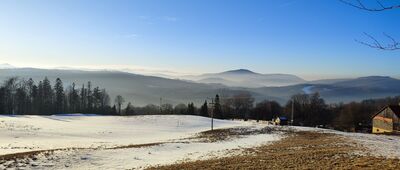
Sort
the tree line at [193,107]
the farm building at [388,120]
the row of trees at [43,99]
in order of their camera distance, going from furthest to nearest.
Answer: the row of trees at [43,99] < the tree line at [193,107] < the farm building at [388,120]

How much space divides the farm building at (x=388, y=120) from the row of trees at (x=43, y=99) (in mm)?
89062

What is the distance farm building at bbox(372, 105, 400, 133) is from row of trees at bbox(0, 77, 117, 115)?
89.1m

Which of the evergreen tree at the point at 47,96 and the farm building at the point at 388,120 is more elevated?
the evergreen tree at the point at 47,96

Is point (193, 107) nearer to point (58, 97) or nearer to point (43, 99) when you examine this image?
point (58, 97)

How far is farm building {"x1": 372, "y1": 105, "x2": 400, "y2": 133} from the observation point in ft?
204

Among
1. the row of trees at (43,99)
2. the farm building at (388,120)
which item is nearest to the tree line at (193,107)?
the row of trees at (43,99)

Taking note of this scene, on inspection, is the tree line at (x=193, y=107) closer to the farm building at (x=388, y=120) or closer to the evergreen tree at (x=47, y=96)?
the evergreen tree at (x=47, y=96)

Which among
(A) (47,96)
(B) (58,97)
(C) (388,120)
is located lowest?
(C) (388,120)

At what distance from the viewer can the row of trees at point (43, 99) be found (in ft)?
415

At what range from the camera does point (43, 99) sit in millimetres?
134750

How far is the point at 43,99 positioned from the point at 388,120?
106 metres

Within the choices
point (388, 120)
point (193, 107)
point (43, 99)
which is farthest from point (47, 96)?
point (388, 120)

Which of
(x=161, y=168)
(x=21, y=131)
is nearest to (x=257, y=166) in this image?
(x=161, y=168)

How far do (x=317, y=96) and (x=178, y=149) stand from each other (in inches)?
4900
